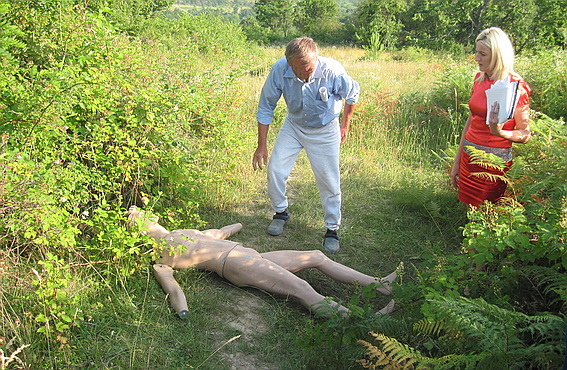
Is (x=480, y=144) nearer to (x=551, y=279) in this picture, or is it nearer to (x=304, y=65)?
(x=551, y=279)

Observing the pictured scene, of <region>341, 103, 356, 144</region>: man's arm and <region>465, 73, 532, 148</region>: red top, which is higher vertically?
<region>465, 73, 532, 148</region>: red top

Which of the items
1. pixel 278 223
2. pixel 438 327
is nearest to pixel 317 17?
pixel 278 223

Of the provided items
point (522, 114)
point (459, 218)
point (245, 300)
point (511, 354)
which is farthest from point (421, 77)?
point (511, 354)

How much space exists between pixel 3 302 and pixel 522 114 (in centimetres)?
385

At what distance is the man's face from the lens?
400 centimetres

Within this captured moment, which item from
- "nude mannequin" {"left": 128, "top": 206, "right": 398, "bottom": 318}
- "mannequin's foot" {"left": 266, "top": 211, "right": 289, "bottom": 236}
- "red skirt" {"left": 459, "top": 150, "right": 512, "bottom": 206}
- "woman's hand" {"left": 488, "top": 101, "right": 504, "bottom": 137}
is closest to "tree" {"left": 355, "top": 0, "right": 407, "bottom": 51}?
"mannequin's foot" {"left": 266, "top": 211, "right": 289, "bottom": 236}

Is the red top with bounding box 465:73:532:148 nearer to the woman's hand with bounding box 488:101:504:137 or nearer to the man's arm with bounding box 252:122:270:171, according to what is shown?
the woman's hand with bounding box 488:101:504:137

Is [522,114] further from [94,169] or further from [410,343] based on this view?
[94,169]

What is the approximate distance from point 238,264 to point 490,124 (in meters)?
2.19

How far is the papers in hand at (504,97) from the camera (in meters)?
3.42

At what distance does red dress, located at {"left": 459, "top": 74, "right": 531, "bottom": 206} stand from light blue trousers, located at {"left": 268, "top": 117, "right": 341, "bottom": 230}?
1192mm

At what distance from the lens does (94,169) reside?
12.5 feet

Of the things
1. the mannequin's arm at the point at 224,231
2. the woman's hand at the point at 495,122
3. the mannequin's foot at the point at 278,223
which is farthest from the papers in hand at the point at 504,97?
the mannequin's arm at the point at 224,231

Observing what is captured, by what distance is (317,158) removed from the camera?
460cm
